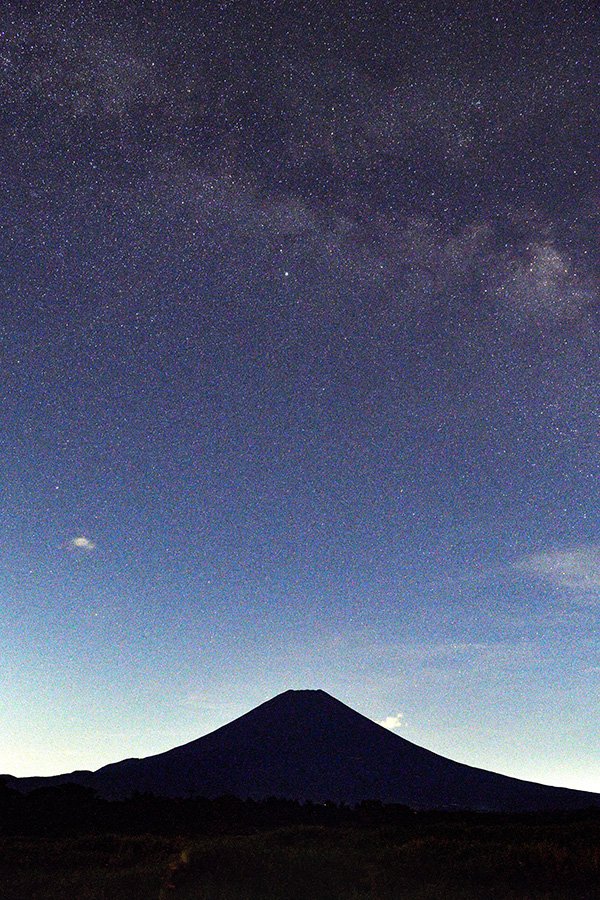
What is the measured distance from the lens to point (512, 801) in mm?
135250

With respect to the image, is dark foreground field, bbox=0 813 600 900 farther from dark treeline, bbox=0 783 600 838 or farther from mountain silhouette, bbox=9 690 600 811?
mountain silhouette, bbox=9 690 600 811

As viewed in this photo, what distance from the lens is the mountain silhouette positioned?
136125 millimetres

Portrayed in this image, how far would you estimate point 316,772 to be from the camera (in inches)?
5940

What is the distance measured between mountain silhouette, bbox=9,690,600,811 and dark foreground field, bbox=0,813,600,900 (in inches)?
4389

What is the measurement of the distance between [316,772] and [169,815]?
110091mm

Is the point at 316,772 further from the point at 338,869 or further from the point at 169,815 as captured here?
the point at 338,869

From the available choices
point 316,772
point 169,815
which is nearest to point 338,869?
point 169,815

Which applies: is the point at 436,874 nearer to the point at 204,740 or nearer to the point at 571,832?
the point at 571,832

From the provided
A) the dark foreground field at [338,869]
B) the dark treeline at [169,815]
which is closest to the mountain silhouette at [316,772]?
the dark treeline at [169,815]

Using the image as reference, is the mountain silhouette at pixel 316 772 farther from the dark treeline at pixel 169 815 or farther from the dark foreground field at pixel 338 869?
the dark foreground field at pixel 338 869

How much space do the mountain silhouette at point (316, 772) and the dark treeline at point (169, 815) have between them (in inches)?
2723

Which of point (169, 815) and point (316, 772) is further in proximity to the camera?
point (316, 772)

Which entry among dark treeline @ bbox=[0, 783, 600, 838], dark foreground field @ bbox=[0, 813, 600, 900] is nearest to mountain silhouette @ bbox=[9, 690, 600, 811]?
dark treeline @ bbox=[0, 783, 600, 838]

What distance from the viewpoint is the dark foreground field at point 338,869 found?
15.5 metres
